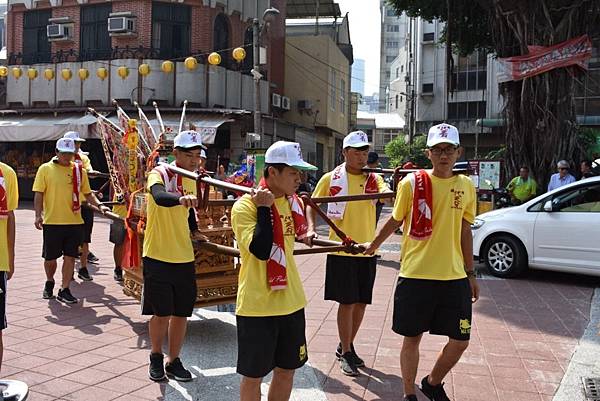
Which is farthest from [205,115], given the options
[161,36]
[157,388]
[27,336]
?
[157,388]

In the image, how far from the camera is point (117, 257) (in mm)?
8016

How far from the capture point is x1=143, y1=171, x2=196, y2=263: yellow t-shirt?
4.25 m

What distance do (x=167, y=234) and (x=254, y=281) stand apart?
4.71ft

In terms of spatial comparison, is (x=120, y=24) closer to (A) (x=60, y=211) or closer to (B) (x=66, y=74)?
(B) (x=66, y=74)

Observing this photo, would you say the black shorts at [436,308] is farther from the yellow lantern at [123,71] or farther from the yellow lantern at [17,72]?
the yellow lantern at [17,72]

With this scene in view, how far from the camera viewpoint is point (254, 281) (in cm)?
305

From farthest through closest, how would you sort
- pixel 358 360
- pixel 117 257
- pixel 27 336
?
1. pixel 117 257
2. pixel 27 336
3. pixel 358 360

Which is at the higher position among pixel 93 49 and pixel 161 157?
pixel 93 49

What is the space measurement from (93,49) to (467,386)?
1992cm

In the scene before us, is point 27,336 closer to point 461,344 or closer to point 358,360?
point 358,360

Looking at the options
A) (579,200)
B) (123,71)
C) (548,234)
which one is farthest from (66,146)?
(123,71)

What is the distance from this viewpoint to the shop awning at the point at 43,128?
19.0 m

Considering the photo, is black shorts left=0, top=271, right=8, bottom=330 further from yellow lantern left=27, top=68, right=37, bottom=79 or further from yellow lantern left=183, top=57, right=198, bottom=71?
yellow lantern left=27, top=68, right=37, bottom=79

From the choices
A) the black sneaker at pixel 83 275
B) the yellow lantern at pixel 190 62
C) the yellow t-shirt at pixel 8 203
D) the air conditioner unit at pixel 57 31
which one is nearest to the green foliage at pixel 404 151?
the yellow lantern at pixel 190 62
